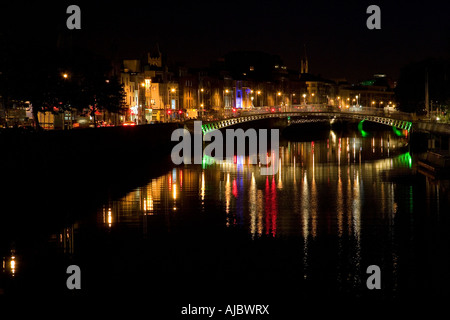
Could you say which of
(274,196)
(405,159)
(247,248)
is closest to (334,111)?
(405,159)

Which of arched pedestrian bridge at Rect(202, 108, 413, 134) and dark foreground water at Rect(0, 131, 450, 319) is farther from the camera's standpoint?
arched pedestrian bridge at Rect(202, 108, 413, 134)

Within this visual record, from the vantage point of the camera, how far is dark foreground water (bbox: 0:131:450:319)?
49.3ft

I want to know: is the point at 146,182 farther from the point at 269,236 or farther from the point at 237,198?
the point at 269,236

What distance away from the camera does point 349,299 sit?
14.6m

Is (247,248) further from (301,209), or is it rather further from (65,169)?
(65,169)

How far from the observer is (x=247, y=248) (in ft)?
62.1

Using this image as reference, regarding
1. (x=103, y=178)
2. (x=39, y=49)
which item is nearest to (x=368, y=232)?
(x=103, y=178)

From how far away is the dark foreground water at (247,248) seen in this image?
15031 mm

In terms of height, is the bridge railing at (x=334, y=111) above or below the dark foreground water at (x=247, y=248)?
above

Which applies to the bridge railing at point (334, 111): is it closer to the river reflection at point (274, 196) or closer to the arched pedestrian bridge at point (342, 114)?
the arched pedestrian bridge at point (342, 114)

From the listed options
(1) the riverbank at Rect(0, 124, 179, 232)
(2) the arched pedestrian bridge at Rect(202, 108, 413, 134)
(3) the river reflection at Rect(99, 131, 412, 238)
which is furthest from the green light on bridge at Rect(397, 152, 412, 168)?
(1) the riverbank at Rect(0, 124, 179, 232)

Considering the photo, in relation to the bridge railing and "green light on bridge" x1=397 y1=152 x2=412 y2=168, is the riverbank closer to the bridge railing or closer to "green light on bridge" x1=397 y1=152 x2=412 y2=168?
"green light on bridge" x1=397 y1=152 x2=412 y2=168

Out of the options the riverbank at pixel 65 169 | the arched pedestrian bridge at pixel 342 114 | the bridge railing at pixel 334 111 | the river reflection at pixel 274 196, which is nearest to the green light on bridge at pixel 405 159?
the river reflection at pixel 274 196

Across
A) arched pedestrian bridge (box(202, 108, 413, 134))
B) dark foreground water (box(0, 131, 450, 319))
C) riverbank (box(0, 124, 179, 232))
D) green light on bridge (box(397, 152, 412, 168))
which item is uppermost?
arched pedestrian bridge (box(202, 108, 413, 134))
